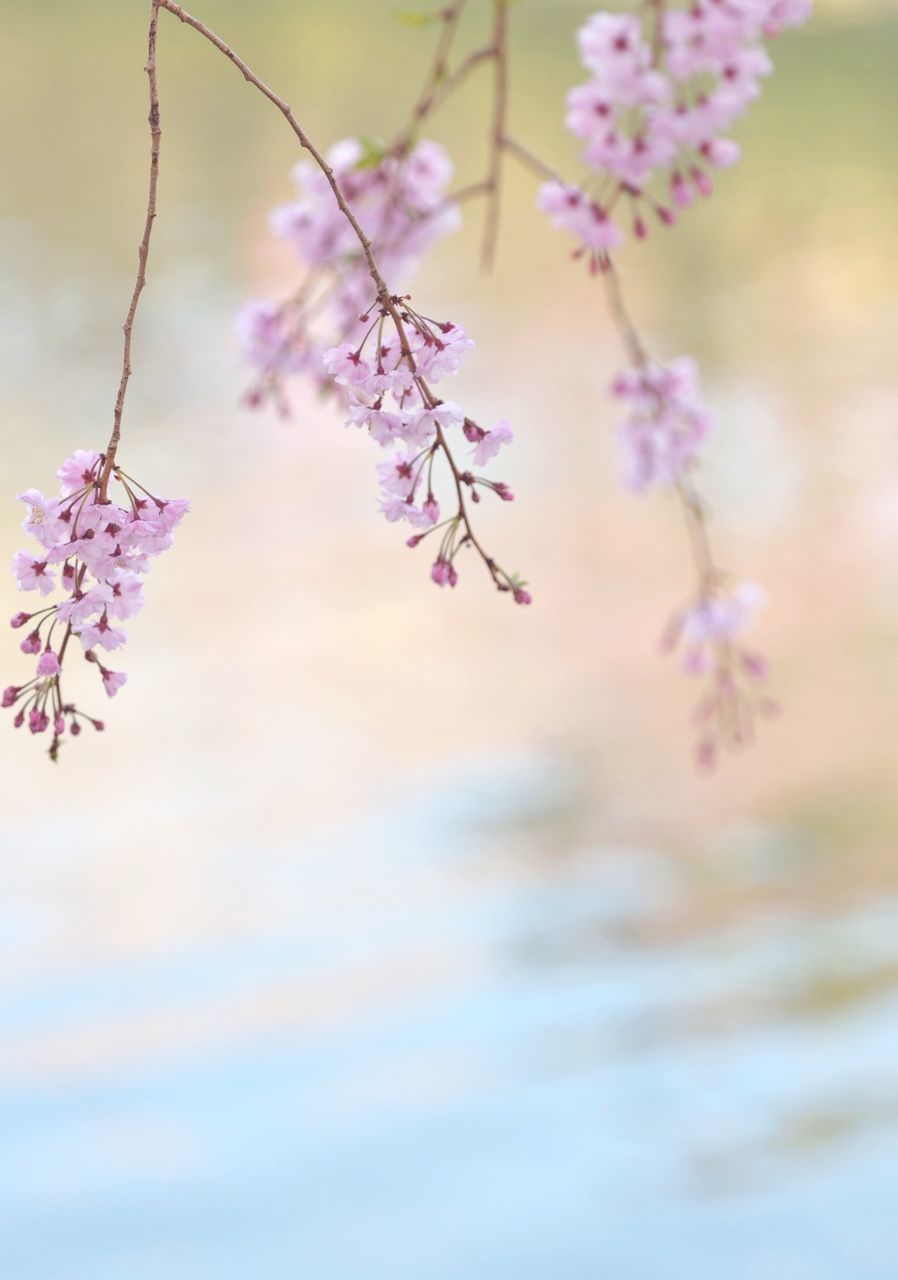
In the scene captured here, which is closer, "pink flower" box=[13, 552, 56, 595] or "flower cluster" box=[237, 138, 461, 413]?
"pink flower" box=[13, 552, 56, 595]

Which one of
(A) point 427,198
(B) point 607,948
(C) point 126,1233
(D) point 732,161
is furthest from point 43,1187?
(D) point 732,161

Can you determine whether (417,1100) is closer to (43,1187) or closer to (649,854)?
(43,1187)

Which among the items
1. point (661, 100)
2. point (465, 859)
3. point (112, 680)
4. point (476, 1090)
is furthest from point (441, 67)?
point (465, 859)

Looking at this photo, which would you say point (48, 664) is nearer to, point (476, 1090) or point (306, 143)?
point (306, 143)

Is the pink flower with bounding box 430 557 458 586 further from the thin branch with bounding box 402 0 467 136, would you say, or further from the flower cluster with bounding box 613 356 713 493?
the flower cluster with bounding box 613 356 713 493

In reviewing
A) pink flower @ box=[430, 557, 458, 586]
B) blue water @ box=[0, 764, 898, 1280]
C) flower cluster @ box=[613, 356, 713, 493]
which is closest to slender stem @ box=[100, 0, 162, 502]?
pink flower @ box=[430, 557, 458, 586]

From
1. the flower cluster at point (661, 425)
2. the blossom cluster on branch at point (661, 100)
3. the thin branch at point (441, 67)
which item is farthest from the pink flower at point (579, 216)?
the flower cluster at point (661, 425)
